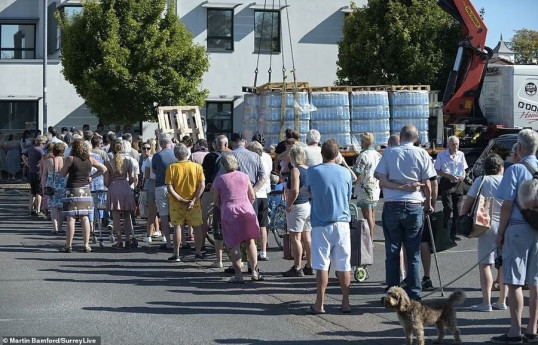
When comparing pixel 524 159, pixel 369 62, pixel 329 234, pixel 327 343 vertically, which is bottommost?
pixel 327 343

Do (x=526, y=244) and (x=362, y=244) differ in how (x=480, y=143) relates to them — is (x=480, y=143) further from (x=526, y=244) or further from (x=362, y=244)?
(x=526, y=244)

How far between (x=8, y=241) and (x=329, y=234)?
905 centimetres

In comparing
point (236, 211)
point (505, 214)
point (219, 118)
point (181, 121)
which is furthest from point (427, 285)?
point (219, 118)

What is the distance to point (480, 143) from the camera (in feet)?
87.4

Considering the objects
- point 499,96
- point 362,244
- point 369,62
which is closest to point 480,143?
point 499,96

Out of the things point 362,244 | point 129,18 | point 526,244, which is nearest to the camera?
point 526,244

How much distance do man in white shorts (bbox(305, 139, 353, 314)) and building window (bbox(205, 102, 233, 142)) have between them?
92.8ft

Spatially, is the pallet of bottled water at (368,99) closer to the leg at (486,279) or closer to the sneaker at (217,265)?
the sneaker at (217,265)

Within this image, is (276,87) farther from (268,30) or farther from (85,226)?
(268,30)

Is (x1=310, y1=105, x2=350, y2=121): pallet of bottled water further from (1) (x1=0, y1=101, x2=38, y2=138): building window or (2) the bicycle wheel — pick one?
(1) (x1=0, y1=101, x2=38, y2=138): building window

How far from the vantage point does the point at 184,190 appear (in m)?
14.8

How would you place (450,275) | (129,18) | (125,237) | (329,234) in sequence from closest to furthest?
(329,234), (450,275), (125,237), (129,18)

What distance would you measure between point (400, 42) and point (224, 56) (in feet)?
27.9

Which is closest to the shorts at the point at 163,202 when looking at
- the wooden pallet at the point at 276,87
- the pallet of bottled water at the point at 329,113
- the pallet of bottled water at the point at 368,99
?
the wooden pallet at the point at 276,87
